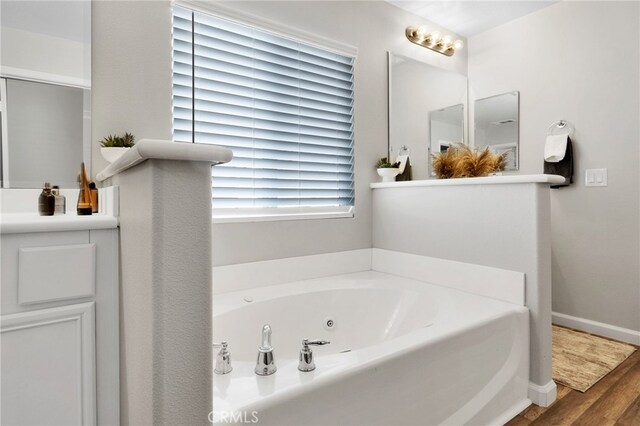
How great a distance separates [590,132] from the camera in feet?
8.98

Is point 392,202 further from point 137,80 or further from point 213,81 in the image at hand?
point 137,80

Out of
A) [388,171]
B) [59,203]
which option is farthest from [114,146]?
[388,171]

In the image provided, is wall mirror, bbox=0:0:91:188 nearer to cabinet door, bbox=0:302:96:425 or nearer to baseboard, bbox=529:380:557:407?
cabinet door, bbox=0:302:96:425

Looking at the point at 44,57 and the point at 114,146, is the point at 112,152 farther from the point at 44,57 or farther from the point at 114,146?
the point at 44,57

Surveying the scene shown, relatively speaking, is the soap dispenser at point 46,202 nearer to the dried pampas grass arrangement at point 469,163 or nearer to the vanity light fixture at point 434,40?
the dried pampas grass arrangement at point 469,163

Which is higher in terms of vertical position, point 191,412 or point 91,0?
point 91,0

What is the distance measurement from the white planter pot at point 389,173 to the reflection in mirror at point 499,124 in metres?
1.22

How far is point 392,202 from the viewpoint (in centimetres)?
263

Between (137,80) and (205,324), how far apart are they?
4.87 ft

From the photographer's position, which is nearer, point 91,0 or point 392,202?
point 91,0

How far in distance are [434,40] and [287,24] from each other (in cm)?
149

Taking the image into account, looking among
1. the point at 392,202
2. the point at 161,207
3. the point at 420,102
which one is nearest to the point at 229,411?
the point at 161,207

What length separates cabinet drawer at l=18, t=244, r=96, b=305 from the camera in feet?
Result: 2.64

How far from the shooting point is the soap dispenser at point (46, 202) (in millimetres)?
1184
